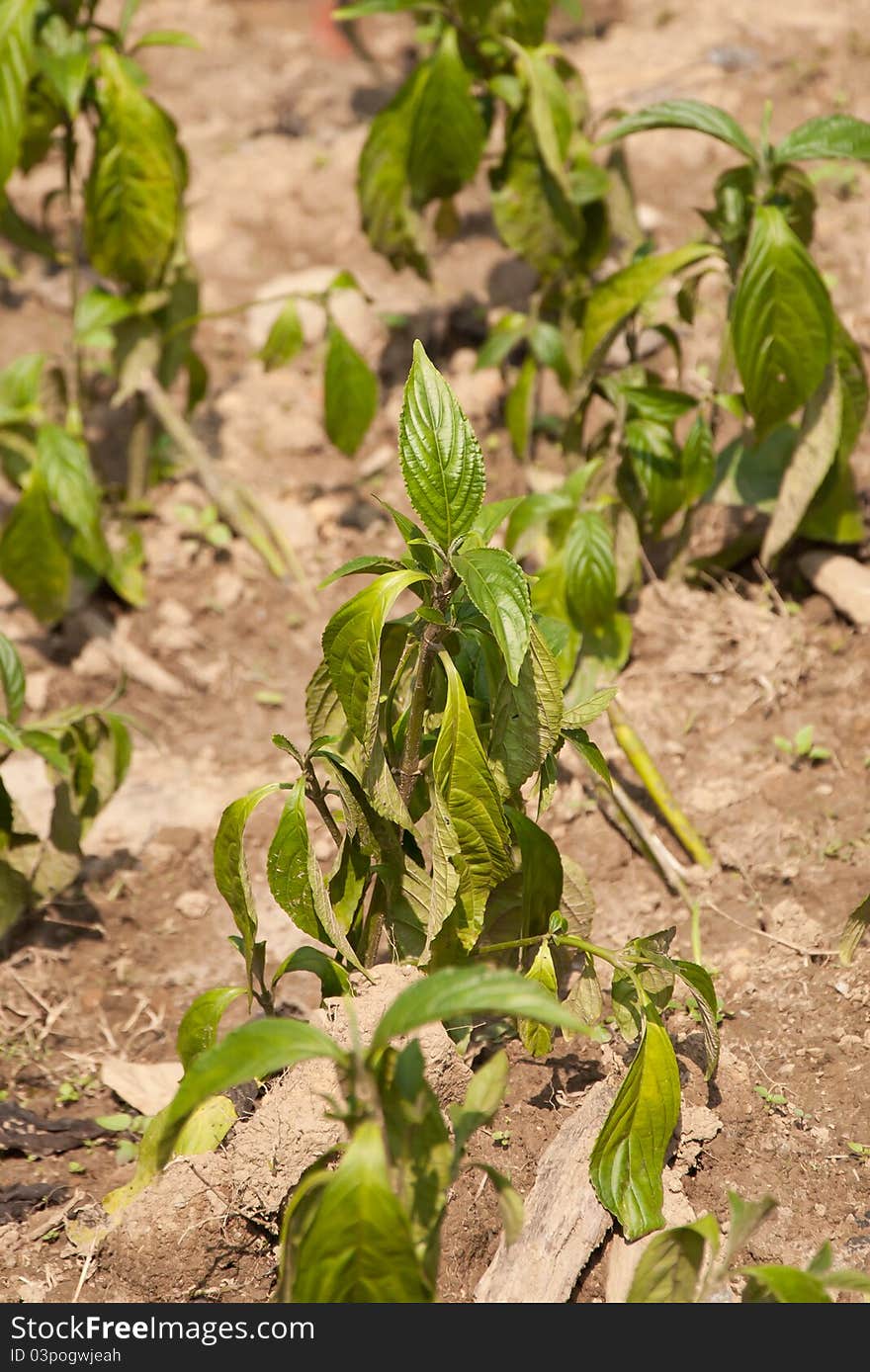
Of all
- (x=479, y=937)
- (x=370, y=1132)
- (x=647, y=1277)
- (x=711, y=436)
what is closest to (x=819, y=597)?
(x=711, y=436)

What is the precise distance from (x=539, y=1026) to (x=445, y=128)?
2.16 meters

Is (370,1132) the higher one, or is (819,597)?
(370,1132)

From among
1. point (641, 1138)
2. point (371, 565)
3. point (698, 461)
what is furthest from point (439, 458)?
point (698, 461)

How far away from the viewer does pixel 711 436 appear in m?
3.00

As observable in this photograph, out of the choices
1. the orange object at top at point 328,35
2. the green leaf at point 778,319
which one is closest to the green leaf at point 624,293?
the green leaf at point 778,319

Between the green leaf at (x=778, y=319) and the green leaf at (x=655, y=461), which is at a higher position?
the green leaf at (x=778, y=319)

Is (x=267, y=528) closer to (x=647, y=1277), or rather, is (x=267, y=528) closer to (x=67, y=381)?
(x=67, y=381)

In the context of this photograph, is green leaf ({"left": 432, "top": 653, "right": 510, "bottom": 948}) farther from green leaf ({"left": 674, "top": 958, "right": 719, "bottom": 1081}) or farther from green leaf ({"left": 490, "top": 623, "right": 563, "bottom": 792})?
green leaf ({"left": 674, "top": 958, "right": 719, "bottom": 1081})

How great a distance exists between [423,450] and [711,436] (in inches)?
51.7

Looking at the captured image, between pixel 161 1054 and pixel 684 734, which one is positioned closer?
pixel 161 1054

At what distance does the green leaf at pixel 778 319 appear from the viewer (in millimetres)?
2688

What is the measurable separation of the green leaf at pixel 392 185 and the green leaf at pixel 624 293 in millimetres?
661

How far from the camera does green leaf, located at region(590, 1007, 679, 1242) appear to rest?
6.43 ft

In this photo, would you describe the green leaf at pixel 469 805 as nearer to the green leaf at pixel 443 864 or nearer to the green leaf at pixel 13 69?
the green leaf at pixel 443 864
